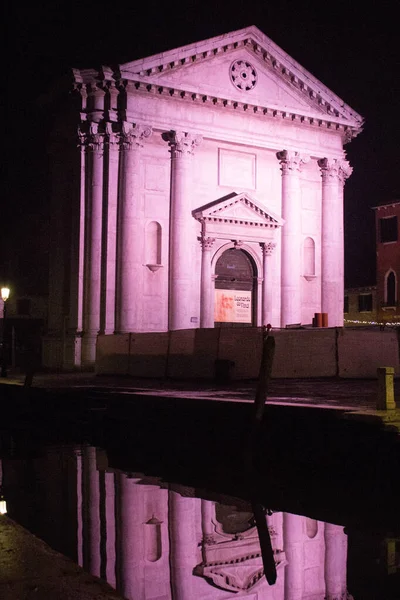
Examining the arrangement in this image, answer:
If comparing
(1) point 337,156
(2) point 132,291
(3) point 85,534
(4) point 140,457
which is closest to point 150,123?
(2) point 132,291

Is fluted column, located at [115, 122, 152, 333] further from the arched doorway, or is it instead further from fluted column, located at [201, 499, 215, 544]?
fluted column, located at [201, 499, 215, 544]

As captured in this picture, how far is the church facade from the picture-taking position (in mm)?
31016

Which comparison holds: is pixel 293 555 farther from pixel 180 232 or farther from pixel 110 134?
pixel 110 134

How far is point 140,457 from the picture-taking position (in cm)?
1767

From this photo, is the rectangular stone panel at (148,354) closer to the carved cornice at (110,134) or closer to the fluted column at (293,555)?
the carved cornice at (110,134)

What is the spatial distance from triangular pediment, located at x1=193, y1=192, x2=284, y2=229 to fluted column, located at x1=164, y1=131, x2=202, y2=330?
2.72 feet

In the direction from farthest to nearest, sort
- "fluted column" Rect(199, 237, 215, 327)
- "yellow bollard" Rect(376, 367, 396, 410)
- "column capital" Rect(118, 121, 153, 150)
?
"fluted column" Rect(199, 237, 215, 327), "column capital" Rect(118, 121, 153, 150), "yellow bollard" Rect(376, 367, 396, 410)

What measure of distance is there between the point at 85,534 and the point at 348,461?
14.4ft

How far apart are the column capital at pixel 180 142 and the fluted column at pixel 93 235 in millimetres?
2741

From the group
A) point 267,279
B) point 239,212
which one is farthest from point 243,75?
point 267,279

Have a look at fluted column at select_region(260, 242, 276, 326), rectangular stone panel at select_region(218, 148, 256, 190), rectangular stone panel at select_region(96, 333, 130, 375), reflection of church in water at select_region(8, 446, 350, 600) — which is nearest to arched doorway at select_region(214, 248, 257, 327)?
fluted column at select_region(260, 242, 276, 326)

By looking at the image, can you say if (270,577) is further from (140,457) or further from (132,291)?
(132,291)

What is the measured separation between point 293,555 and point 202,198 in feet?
79.9

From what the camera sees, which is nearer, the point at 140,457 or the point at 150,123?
the point at 140,457
